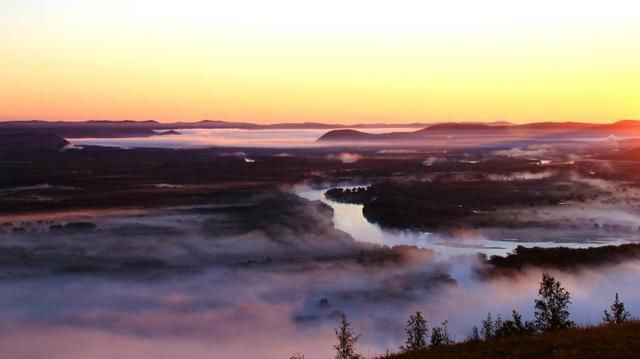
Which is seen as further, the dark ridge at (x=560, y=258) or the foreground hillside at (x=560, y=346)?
the dark ridge at (x=560, y=258)

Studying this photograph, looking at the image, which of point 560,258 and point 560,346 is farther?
point 560,258

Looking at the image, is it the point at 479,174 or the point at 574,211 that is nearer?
the point at 574,211

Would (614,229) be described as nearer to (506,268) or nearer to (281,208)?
(506,268)

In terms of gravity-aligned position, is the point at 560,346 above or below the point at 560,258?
above

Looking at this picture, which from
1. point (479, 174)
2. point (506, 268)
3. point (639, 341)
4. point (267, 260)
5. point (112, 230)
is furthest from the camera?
point (479, 174)

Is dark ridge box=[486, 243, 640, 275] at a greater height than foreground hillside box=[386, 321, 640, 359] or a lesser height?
lesser

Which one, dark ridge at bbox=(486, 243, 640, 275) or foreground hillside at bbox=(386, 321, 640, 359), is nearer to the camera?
foreground hillside at bbox=(386, 321, 640, 359)

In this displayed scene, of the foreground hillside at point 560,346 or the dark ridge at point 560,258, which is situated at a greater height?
the foreground hillside at point 560,346

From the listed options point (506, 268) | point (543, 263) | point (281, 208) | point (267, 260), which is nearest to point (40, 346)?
point (267, 260)
